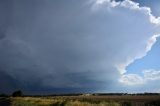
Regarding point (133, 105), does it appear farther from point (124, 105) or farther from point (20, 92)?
point (20, 92)

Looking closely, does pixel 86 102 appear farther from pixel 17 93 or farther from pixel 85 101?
pixel 17 93

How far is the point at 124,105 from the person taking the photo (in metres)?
49.2

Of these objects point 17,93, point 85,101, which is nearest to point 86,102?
point 85,101

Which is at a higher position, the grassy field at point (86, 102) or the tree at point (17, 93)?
the tree at point (17, 93)

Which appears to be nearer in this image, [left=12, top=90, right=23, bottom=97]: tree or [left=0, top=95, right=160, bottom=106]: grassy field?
[left=0, top=95, right=160, bottom=106]: grassy field

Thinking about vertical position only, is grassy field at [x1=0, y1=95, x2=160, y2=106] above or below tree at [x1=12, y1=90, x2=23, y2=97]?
below

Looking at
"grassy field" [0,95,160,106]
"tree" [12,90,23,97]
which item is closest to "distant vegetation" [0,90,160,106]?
"grassy field" [0,95,160,106]

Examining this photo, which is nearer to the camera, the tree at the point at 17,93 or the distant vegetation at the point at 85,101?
the distant vegetation at the point at 85,101

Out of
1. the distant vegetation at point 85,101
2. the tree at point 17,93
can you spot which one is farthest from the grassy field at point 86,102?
the tree at point 17,93

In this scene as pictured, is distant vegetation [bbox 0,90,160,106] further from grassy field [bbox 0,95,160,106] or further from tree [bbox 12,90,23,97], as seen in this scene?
tree [bbox 12,90,23,97]

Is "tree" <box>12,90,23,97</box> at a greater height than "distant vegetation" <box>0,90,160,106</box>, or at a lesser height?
greater

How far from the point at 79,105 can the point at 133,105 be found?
8480 millimetres

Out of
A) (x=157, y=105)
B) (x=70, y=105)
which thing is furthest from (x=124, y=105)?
(x=70, y=105)

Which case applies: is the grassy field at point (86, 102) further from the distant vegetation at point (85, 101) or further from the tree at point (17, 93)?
the tree at point (17, 93)
